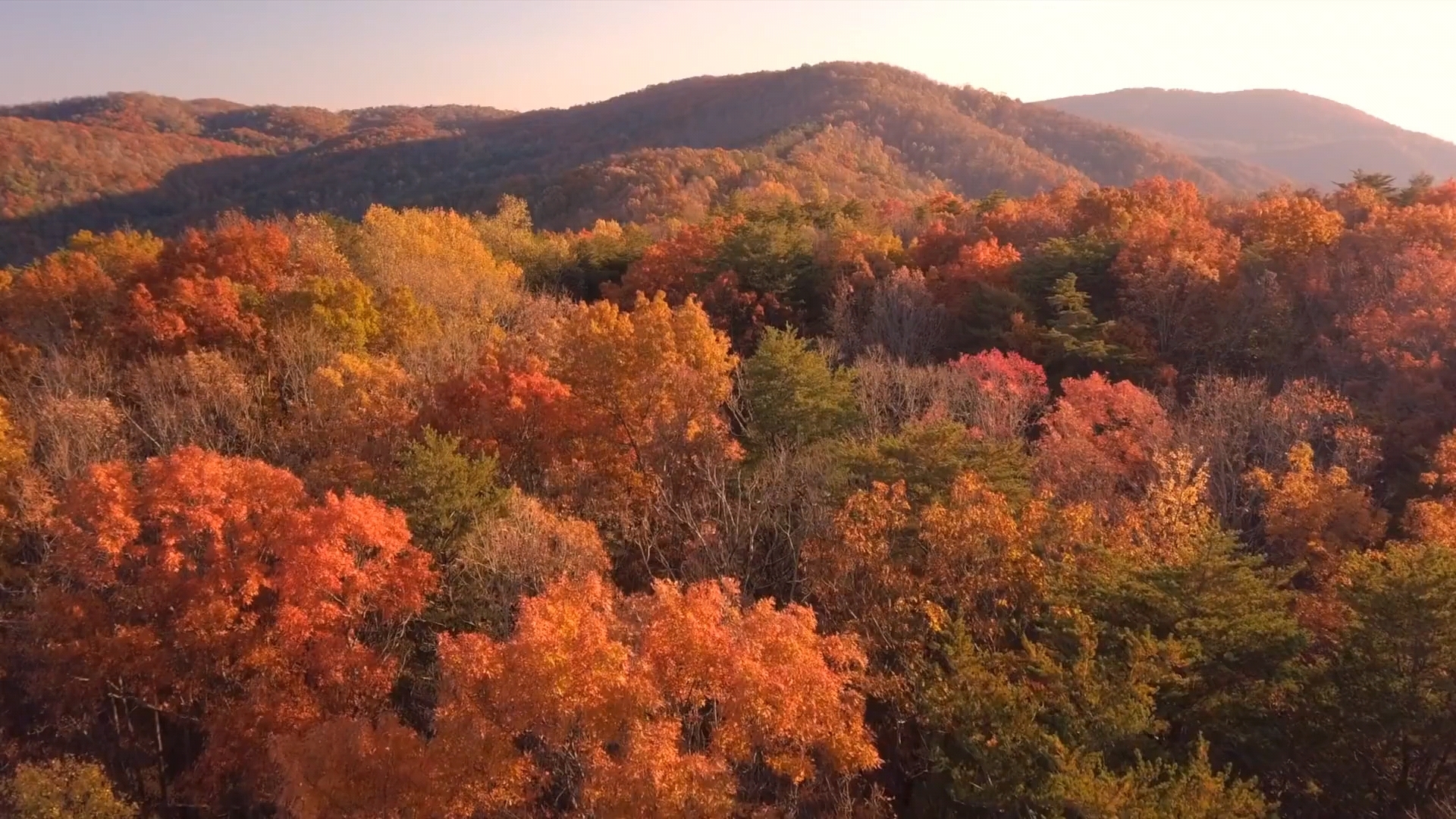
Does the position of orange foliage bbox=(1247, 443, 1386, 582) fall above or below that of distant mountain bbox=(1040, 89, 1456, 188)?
below

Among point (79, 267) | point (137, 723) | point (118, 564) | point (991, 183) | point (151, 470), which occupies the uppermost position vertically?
point (991, 183)

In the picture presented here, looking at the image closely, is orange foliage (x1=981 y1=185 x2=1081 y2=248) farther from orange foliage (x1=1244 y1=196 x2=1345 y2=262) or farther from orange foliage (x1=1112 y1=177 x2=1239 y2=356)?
orange foliage (x1=1244 y1=196 x2=1345 y2=262)

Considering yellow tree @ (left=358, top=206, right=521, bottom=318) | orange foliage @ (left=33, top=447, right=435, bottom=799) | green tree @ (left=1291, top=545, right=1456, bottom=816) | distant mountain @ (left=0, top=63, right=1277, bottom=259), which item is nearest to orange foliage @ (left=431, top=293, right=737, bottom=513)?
orange foliage @ (left=33, top=447, right=435, bottom=799)

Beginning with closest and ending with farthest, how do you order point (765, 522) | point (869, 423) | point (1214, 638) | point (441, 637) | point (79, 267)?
point (1214, 638), point (441, 637), point (765, 522), point (869, 423), point (79, 267)

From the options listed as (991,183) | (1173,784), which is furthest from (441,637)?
(991,183)

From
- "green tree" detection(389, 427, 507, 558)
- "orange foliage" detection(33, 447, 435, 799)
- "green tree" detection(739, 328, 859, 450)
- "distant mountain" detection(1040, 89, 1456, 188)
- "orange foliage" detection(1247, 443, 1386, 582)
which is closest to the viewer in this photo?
"orange foliage" detection(33, 447, 435, 799)

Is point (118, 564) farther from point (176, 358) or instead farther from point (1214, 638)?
point (1214, 638)
